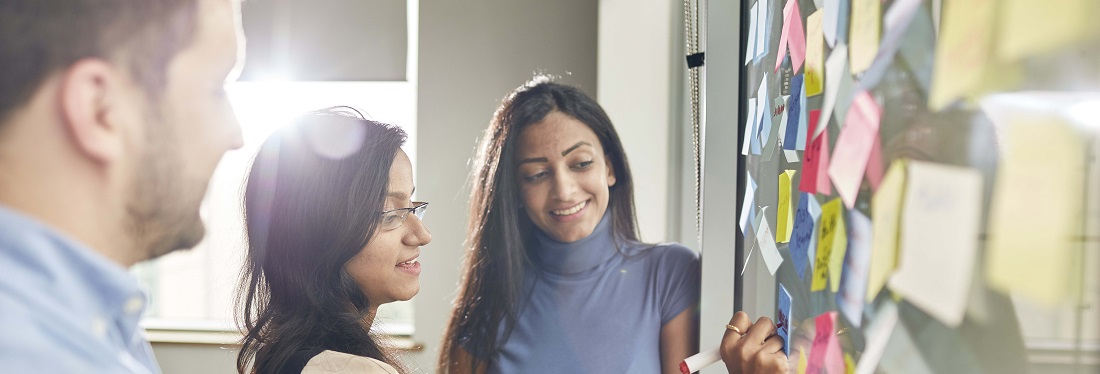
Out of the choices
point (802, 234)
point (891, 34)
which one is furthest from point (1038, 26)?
point (802, 234)

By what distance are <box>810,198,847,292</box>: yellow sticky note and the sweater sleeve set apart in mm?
711

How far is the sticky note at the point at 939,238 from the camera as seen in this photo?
455mm

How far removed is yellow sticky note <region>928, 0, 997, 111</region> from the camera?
1.41ft

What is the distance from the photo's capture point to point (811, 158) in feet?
2.74

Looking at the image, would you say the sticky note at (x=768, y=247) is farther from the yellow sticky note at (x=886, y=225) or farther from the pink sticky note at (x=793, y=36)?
the yellow sticky note at (x=886, y=225)

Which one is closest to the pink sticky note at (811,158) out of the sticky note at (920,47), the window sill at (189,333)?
the sticky note at (920,47)

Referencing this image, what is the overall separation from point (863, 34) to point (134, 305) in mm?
539

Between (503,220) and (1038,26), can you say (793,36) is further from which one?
(503,220)

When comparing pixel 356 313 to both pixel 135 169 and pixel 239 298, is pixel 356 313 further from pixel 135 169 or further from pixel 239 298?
pixel 135 169

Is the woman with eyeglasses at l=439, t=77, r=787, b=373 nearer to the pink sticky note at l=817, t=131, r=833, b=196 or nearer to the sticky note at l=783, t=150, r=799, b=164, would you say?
the sticky note at l=783, t=150, r=799, b=164

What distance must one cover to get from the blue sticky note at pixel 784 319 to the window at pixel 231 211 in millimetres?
2056

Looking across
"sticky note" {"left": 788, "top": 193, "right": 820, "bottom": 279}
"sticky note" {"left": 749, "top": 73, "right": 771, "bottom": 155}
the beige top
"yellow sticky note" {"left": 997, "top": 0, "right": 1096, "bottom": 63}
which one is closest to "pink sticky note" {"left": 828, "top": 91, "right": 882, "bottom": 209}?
"sticky note" {"left": 788, "top": 193, "right": 820, "bottom": 279}

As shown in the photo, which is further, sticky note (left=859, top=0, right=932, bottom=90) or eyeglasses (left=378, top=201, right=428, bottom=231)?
eyeglasses (left=378, top=201, right=428, bottom=231)

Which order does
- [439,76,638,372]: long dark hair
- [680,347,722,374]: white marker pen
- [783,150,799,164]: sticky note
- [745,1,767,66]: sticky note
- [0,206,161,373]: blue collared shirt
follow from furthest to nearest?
[439,76,638,372]: long dark hair → [745,1,767,66]: sticky note → [680,347,722,374]: white marker pen → [783,150,799,164]: sticky note → [0,206,161,373]: blue collared shirt
